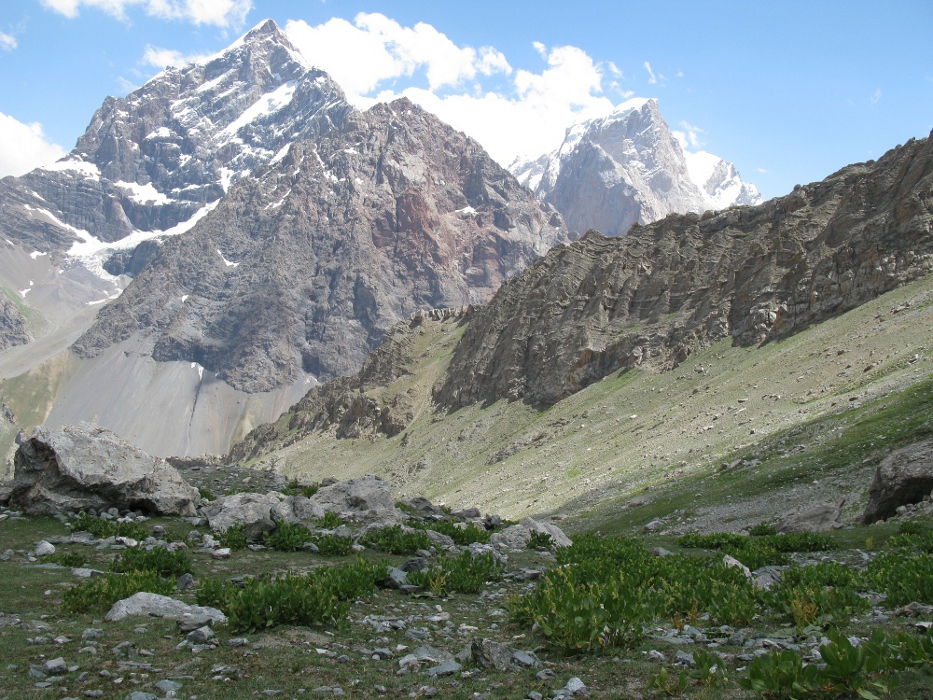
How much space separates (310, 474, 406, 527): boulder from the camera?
84.9 ft

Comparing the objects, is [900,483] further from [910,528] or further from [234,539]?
[234,539]

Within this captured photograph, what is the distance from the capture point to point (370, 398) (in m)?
172

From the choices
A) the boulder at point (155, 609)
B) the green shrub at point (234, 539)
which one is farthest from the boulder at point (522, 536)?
the boulder at point (155, 609)

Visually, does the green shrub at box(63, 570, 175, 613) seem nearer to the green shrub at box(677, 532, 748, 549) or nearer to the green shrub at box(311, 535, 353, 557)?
the green shrub at box(311, 535, 353, 557)

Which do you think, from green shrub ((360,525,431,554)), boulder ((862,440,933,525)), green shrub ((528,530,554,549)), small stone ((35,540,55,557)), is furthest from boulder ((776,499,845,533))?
small stone ((35,540,55,557))

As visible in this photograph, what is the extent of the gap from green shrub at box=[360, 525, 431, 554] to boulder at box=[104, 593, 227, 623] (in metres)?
7.77

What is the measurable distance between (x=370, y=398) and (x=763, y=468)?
13797cm

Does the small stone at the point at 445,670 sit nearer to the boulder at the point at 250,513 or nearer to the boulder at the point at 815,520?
the boulder at the point at 250,513

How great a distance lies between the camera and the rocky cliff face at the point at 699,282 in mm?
84438

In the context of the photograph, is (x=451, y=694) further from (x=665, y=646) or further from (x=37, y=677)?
(x=37, y=677)

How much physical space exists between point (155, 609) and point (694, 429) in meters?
60.6

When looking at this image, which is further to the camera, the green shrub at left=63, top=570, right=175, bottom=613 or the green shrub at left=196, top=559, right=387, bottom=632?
the green shrub at left=63, top=570, right=175, bottom=613

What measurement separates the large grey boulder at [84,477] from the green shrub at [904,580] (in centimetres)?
1905

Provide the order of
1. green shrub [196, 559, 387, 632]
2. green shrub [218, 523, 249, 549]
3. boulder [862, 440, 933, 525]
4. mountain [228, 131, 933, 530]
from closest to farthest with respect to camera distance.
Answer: green shrub [196, 559, 387, 632]
green shrub [218, 523, 249, 549]
boulder [862, 440, 933, 525]
mountain [228, 131, 933, 530]
